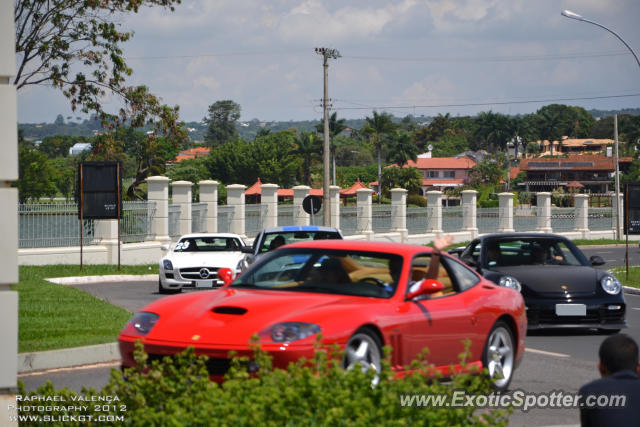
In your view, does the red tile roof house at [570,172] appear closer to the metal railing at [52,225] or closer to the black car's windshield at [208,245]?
the metal railing at [52,225]

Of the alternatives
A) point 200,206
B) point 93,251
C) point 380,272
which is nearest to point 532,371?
point 380,272

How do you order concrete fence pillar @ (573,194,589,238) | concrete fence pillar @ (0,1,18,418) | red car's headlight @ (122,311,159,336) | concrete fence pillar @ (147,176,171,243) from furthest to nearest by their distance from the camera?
concrete fence pillar @ (573,194,589,238) < concrete fence pillar @ (147,176,171,243) < red car's headlight @ (122,311,159,336) < concrete fence pillar @ (0,1,18,418)

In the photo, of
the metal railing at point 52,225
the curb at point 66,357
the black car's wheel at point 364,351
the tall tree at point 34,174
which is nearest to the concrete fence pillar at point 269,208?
the metal railing at point 52,225

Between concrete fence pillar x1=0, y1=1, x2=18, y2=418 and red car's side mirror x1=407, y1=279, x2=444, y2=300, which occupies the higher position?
concrete fence pillar x1=0, y1=1, x2=18, y2=418

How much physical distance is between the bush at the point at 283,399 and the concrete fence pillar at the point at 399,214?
41.3 metres

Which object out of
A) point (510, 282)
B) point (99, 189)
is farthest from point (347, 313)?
point (99, 189)

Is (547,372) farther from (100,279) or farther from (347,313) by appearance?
(100,279)

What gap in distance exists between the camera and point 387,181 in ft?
433

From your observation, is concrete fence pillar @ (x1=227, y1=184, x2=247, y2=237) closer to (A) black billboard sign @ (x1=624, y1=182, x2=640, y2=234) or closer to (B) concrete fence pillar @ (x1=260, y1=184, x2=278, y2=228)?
(B) concrete fence pillar @ (x1=260, y1=184, x2=278, y2=228)

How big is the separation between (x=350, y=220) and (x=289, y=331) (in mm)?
38300

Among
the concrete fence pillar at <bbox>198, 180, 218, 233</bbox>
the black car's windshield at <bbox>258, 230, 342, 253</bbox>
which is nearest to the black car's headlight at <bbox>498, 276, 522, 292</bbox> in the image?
the black car's windshield at <bbox>258, 230, 342, 253</bbox>

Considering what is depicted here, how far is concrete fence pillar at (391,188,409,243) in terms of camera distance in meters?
47.1

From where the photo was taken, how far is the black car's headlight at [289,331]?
23.1ft

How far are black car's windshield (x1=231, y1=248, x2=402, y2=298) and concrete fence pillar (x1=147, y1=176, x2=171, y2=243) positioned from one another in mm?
24131
